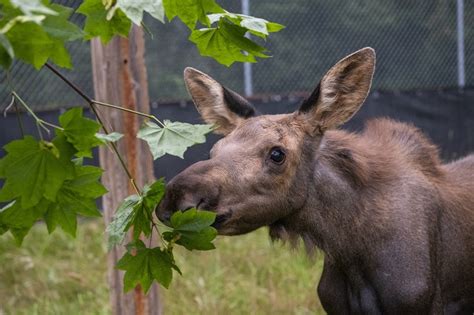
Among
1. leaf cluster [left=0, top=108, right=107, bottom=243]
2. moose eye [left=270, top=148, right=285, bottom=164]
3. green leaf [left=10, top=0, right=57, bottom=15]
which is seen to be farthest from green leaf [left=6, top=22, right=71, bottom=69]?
moose eye [left=270, top=148, right=285, bottom=164]

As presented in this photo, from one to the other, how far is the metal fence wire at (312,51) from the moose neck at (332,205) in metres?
4.57

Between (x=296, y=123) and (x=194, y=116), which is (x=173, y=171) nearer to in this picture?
(x=194, y=116)

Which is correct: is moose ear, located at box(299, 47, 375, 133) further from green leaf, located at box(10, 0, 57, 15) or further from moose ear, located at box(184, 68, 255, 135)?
green leaf, located at box(10, 0, 57, 15)

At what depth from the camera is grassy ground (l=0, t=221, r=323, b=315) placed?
7.25 meters

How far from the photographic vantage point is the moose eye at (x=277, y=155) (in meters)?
4.66

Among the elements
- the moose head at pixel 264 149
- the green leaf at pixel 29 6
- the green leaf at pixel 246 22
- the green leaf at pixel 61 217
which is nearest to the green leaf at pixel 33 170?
the green leaf at pixel 61 217

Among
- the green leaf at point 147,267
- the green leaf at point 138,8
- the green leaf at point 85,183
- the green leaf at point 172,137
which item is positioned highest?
the green leaf at point 138,8

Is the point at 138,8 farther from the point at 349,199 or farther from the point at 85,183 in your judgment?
the point at 349,199

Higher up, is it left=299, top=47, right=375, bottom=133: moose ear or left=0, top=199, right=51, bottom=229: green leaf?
left=0, top=199, right=51, bottom=229: green leaf

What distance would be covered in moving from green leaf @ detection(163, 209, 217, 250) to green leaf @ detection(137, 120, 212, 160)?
0.27 meters

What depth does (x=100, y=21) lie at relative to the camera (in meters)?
3.20

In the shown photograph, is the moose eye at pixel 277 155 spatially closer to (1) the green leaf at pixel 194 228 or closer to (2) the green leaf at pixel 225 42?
(2) the green leaf at pixel 225 42

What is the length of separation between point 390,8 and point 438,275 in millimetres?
7949

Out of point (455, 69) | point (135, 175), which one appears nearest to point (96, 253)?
point (135, 175)
